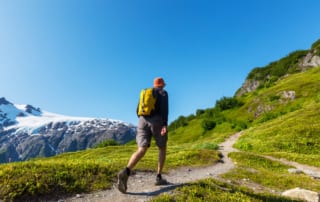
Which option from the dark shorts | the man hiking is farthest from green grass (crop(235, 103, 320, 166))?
the man hiking

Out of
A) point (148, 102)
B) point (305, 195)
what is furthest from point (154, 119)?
point (305, 195)

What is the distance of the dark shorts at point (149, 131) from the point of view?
9.20 metres

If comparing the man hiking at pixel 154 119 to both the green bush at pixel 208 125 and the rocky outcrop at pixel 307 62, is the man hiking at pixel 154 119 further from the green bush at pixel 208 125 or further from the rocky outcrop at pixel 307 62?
the rocky outcrop at pixel 307 62

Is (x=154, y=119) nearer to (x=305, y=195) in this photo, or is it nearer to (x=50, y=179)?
(x=50, y=179)

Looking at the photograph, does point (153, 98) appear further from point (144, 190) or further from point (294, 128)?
point (294, 128)

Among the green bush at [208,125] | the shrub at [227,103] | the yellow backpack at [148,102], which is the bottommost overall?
the yellow backpack at [148,102]

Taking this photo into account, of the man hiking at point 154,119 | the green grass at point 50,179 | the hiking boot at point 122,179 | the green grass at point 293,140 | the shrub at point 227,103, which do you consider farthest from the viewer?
the shrub at point 227,103

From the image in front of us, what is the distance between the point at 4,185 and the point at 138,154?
4.64 meters

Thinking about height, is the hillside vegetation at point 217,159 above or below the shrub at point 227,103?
below

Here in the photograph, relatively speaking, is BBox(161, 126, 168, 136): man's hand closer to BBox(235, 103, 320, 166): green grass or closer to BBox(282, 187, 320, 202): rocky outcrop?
BBox(282, 187, 320, 202): rocky outcrop

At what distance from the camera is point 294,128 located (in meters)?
37.1

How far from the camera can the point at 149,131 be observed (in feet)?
30.6

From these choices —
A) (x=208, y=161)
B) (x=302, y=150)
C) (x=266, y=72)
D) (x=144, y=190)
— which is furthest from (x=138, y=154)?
(x=266, y=72)

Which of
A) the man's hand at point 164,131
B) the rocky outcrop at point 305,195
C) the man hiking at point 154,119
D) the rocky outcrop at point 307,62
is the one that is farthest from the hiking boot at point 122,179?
the rocky outcrop at point 307,62
